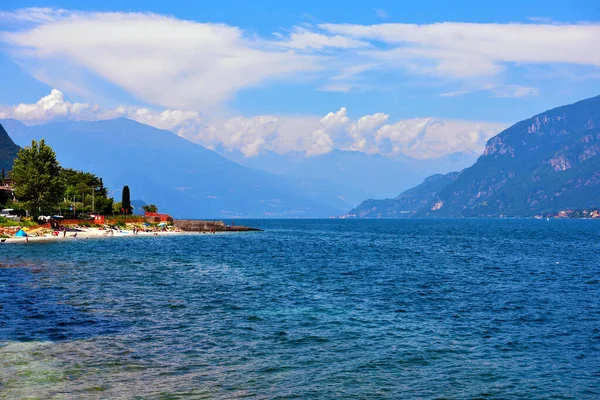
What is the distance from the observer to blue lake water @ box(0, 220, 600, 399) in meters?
21.5

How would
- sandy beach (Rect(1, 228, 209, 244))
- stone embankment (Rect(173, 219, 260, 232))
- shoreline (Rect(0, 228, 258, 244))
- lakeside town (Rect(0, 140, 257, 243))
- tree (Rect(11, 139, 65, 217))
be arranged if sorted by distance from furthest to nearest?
stone embankment (Rect(173, 219, 260, 232)) < tree (Rect(11, 139, 65, 217)) < lakeside town (Rect(0, 140, 257, 243)) < sandy beach (Rect(1, 228, 209, 244)) < shoreline (Rect(0, 228, 258, 244))

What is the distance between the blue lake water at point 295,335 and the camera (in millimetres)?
21516

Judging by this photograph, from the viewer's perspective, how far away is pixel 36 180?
121 metres

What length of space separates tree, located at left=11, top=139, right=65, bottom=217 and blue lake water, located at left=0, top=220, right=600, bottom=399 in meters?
68.7

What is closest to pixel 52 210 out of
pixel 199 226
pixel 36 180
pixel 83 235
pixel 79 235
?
pixel 79 235

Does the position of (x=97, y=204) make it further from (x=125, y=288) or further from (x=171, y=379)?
(x=171, y=379)

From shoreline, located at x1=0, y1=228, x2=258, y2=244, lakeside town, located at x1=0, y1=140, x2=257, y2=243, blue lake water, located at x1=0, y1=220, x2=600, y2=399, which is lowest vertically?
blue lake water, located at x1=0, y1=220, x2=600, y2=399

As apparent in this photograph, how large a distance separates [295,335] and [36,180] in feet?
356

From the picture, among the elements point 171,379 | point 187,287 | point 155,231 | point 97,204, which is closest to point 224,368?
point 171,379

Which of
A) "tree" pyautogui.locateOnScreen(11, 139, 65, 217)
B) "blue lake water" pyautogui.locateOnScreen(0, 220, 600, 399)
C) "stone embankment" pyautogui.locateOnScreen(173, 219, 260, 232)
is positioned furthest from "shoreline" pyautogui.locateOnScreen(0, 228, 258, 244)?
"blue lake water" pyautogui.locateOnScreen(0, 220, 600, 399)

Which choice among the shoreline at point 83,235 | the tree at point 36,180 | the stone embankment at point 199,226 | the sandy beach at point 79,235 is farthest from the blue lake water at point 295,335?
the stone embankment at point 199,226

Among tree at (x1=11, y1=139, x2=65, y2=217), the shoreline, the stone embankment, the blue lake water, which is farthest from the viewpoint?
the stone embankment

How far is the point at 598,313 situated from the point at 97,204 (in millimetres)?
164027

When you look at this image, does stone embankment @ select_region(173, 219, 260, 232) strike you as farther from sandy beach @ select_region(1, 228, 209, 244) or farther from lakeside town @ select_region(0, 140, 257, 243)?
sandy beach @ select_region(1, 228, 209, 244)
